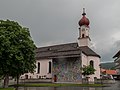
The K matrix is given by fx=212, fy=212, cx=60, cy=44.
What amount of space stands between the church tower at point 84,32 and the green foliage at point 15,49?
34185mm

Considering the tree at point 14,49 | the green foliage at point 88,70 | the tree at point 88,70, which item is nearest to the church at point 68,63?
the tree at point 88,70

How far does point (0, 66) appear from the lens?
31.9 metres

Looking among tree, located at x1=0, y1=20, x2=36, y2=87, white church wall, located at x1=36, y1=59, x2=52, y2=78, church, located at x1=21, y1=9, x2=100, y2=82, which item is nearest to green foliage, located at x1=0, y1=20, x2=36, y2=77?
tree, located at x1=0, y1=20, x2=36, y2=87

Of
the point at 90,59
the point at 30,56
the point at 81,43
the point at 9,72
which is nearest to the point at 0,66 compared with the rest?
the point at 9,72

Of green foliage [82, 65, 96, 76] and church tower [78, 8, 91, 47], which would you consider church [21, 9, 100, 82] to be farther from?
green foliage [82, 65, 96, 76]

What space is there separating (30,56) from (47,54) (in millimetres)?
30538

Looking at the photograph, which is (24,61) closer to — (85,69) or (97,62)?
(85,69)

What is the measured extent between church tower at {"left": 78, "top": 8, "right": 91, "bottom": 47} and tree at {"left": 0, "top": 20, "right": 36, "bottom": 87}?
34185 mm

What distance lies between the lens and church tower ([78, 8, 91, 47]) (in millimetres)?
68944

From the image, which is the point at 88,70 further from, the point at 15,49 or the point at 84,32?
the point at 15,49

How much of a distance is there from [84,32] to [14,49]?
4033cm

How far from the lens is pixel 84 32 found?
6969cm

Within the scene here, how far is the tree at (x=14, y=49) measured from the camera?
3175 cm

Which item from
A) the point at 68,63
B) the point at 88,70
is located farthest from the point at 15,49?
the point at 68,63
